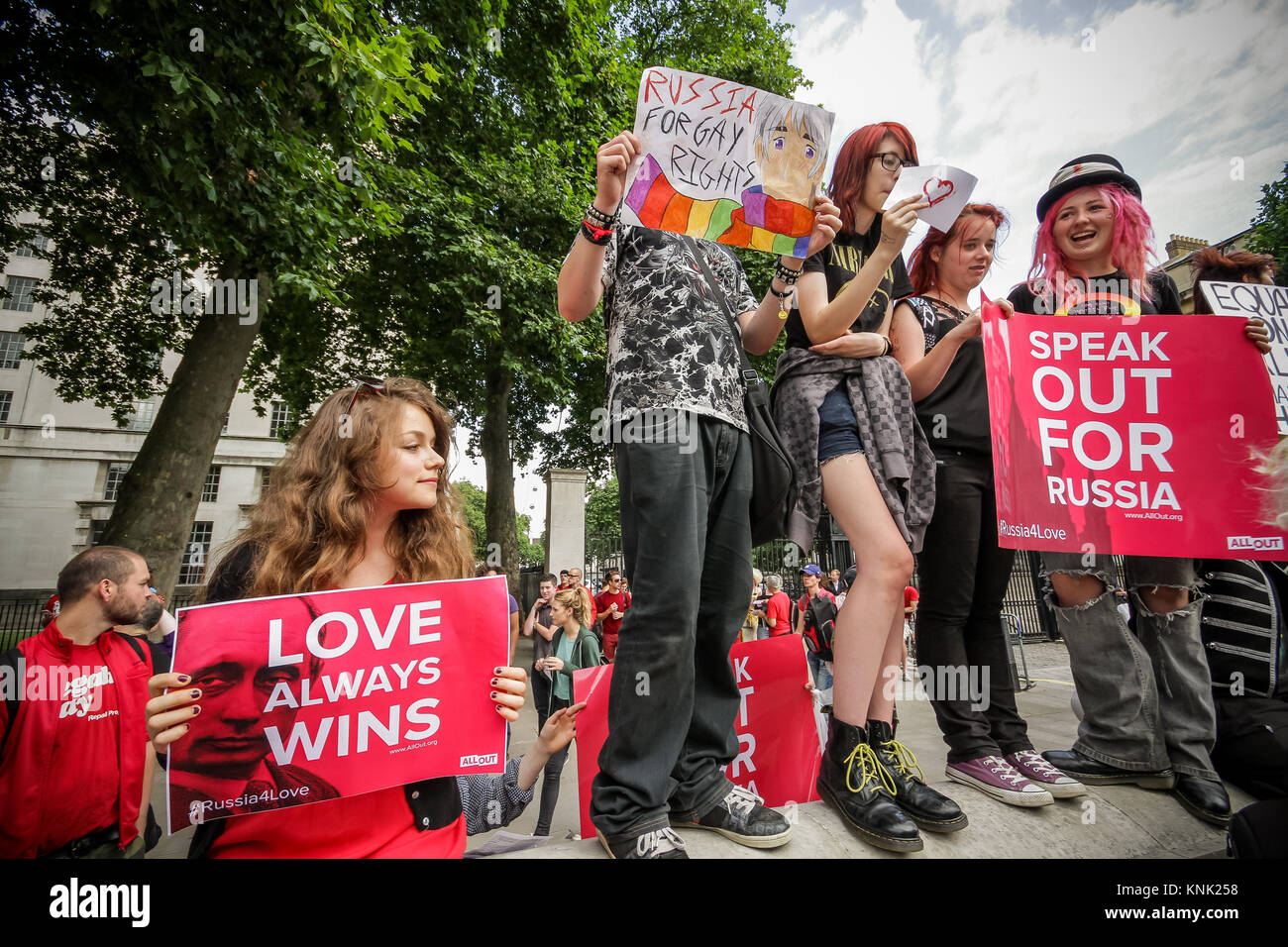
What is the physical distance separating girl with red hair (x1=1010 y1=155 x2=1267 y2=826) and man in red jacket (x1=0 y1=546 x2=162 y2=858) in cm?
423

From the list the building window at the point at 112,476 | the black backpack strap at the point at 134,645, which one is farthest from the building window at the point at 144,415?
the black backpack strap at the point at 134,645

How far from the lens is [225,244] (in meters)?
5.94

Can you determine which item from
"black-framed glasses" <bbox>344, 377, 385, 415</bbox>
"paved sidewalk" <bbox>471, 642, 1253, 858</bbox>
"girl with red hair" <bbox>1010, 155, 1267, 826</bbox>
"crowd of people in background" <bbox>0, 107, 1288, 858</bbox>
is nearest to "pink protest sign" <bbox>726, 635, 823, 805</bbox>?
"crowd of people in background" <bbox>0, 107, 1288, 858</bbox>

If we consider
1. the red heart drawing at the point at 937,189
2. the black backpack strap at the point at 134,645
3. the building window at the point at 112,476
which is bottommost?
the black backpack strap at the point at 134,645

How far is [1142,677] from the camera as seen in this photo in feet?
7.72

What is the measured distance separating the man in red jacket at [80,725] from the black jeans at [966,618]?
11.8 feet

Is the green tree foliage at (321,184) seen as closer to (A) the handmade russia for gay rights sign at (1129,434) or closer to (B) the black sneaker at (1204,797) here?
(A) the handmade russia for gay rights sign at (1129,434)

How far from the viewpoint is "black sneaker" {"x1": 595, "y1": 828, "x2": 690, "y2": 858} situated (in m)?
1.46

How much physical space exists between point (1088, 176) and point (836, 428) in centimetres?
182

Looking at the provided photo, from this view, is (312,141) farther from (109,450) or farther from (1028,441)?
(109,450)

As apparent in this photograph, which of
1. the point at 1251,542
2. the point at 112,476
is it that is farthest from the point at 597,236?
the point at 112,476

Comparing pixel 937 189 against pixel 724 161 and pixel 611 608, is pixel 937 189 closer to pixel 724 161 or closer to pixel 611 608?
pixel 724 161

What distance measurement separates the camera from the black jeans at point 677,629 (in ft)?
5.26
